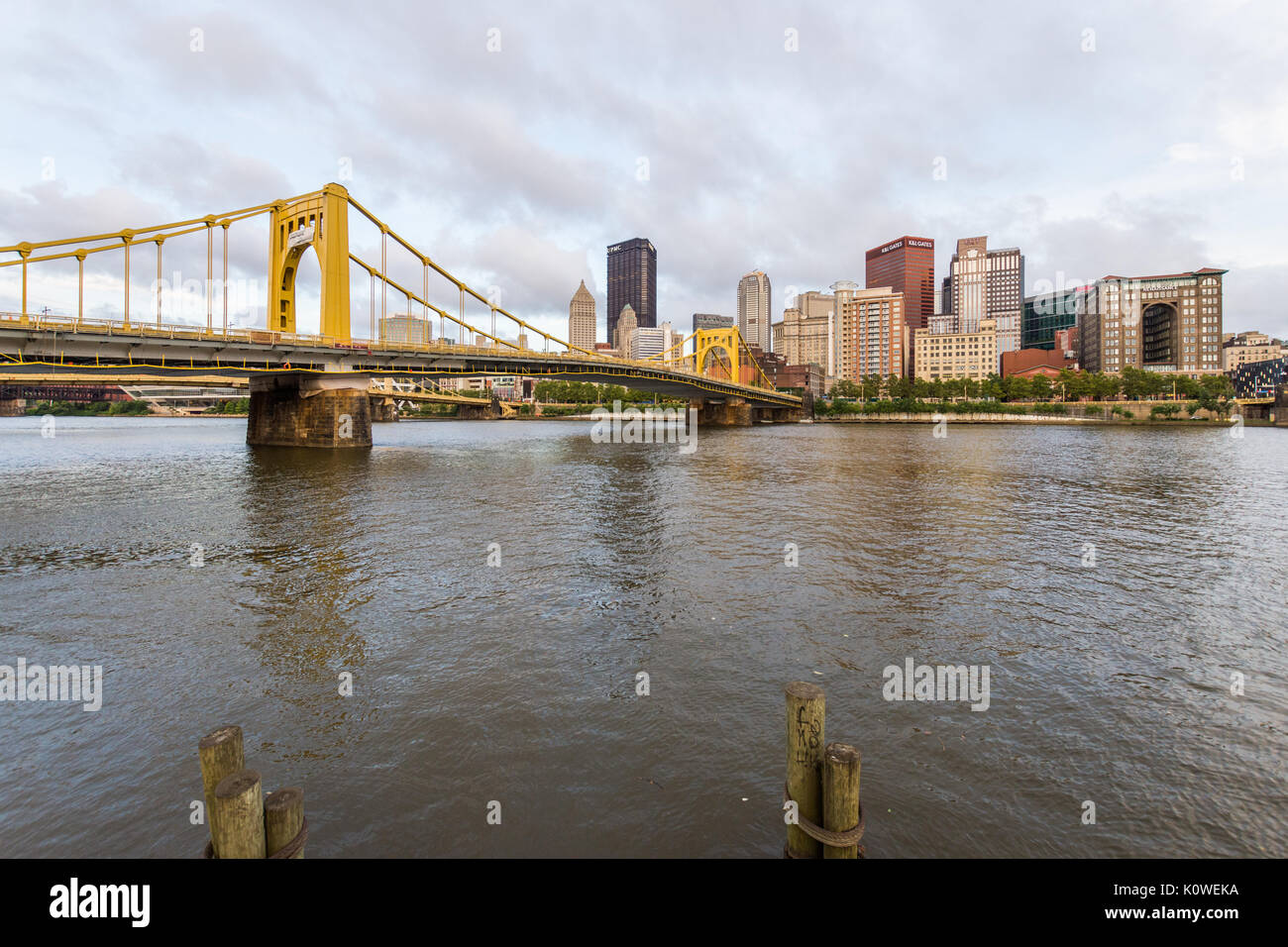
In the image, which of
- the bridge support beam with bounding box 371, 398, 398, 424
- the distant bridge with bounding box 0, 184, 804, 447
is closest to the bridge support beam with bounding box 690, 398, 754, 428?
the distant bridge with bounding box 0, 184, 804, 447

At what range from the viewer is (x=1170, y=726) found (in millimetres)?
8445

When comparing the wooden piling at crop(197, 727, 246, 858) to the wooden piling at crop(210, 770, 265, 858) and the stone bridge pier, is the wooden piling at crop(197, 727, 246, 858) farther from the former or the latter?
the stone bridge pier

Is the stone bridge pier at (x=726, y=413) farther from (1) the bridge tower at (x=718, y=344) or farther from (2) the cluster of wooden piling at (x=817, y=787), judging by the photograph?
(2) the cluster of wooden piling at (x=817, y=787)

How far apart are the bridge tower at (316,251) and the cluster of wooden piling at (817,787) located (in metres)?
50.6

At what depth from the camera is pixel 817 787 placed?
567 cm

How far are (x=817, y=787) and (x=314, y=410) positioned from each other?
54.4 metres

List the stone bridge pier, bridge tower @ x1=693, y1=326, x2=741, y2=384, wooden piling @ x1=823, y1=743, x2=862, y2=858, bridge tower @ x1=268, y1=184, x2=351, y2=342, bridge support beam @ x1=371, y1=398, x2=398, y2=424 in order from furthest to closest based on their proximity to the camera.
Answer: bridge support beam @ x1=371, y1=398, x2=398, y2=424 < bridge tower @ x1=693, y1=326, x2=741, y2=384 < the stone bridge pier < bridge tower @ x1=268, y1=184, x2=351, y2=342 < wooden piling @ x1=823, y1=743, x2=862, y2=858

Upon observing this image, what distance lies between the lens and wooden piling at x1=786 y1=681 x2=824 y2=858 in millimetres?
5637

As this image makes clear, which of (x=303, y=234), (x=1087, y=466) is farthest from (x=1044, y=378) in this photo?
(x=303, y=234)

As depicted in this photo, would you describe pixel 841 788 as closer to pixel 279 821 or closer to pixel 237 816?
pixel 279 821

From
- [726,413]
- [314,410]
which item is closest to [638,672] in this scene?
[314,410]

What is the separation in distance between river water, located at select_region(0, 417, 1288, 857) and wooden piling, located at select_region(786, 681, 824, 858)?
58cm

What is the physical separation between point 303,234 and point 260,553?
144ft
